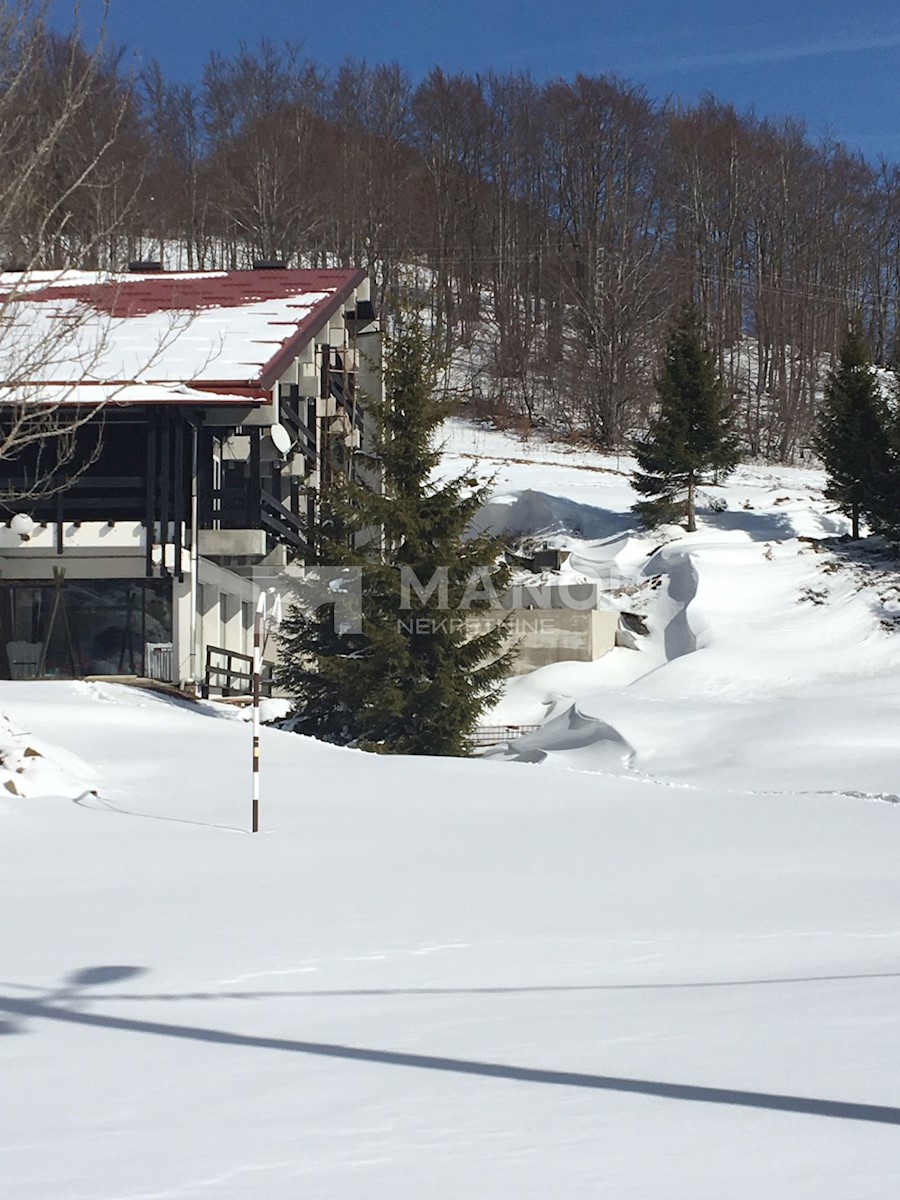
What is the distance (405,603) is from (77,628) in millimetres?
6660

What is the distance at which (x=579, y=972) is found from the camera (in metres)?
5.84

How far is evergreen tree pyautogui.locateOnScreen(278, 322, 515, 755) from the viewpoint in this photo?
20.8 m

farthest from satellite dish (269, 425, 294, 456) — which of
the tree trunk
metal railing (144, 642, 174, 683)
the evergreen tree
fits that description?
the tree trunk

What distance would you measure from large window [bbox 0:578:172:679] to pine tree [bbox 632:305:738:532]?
16.0 m

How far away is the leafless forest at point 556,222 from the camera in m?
56.0

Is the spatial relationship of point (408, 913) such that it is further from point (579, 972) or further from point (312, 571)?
point (312, 571)

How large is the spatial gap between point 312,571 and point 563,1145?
18604 millimetres

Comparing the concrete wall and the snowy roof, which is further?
the concrete wall

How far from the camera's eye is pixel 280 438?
26453 millimetres

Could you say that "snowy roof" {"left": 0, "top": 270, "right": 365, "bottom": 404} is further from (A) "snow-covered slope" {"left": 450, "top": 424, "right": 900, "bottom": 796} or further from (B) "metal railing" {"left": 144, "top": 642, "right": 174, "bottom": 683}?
(A) "snow-covered slope" {"left": 450, "top": 424, "right": 900, "bottom": 796}

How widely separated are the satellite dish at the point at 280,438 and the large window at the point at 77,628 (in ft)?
12.7

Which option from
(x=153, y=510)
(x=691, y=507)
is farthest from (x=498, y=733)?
(x=691, y=507)

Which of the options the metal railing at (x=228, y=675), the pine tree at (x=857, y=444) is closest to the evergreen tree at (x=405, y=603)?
the metal railing at (x=228, y=675)

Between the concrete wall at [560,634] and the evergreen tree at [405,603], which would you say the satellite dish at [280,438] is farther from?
the concrete wall at [560,634]
